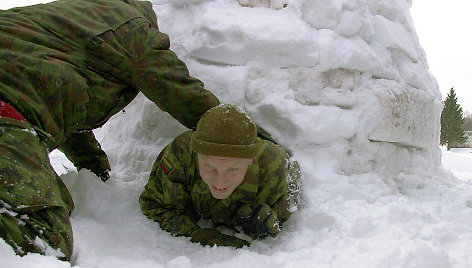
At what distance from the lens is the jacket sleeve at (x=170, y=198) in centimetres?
183

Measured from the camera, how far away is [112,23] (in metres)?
1.77

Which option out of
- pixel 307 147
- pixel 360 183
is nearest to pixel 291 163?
pixel 307 147

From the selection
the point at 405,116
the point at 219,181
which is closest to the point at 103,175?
the point at 219,181

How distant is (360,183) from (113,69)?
1372 millimetres

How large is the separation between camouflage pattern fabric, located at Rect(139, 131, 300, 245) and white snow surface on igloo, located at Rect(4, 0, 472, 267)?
74mm

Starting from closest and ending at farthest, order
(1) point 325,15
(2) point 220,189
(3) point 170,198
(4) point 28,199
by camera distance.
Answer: (4) point 28,199 < (2) point 220,189 < (3) point 170,198 < (1) point 325,15

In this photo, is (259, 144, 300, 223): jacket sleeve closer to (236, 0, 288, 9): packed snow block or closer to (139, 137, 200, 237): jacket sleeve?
(139, 137, 200, 237): jacket sleeve

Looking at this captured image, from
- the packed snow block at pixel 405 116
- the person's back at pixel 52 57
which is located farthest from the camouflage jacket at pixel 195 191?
the packed snow block at pixel 405 116

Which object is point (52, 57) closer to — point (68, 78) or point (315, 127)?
point (68, 78)

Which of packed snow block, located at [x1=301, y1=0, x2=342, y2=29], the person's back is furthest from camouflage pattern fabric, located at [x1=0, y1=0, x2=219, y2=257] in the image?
packed snow block, located at [x1=301, y1=0, x2=342, y2=29]

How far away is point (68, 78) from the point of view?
5.22 ft

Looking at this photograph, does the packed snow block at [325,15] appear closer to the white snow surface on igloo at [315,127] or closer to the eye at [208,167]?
the white snow surface on igloo at [315,127]

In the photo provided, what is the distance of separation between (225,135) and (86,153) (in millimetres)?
1150

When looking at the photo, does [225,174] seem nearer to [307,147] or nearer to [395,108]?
[307,147]
